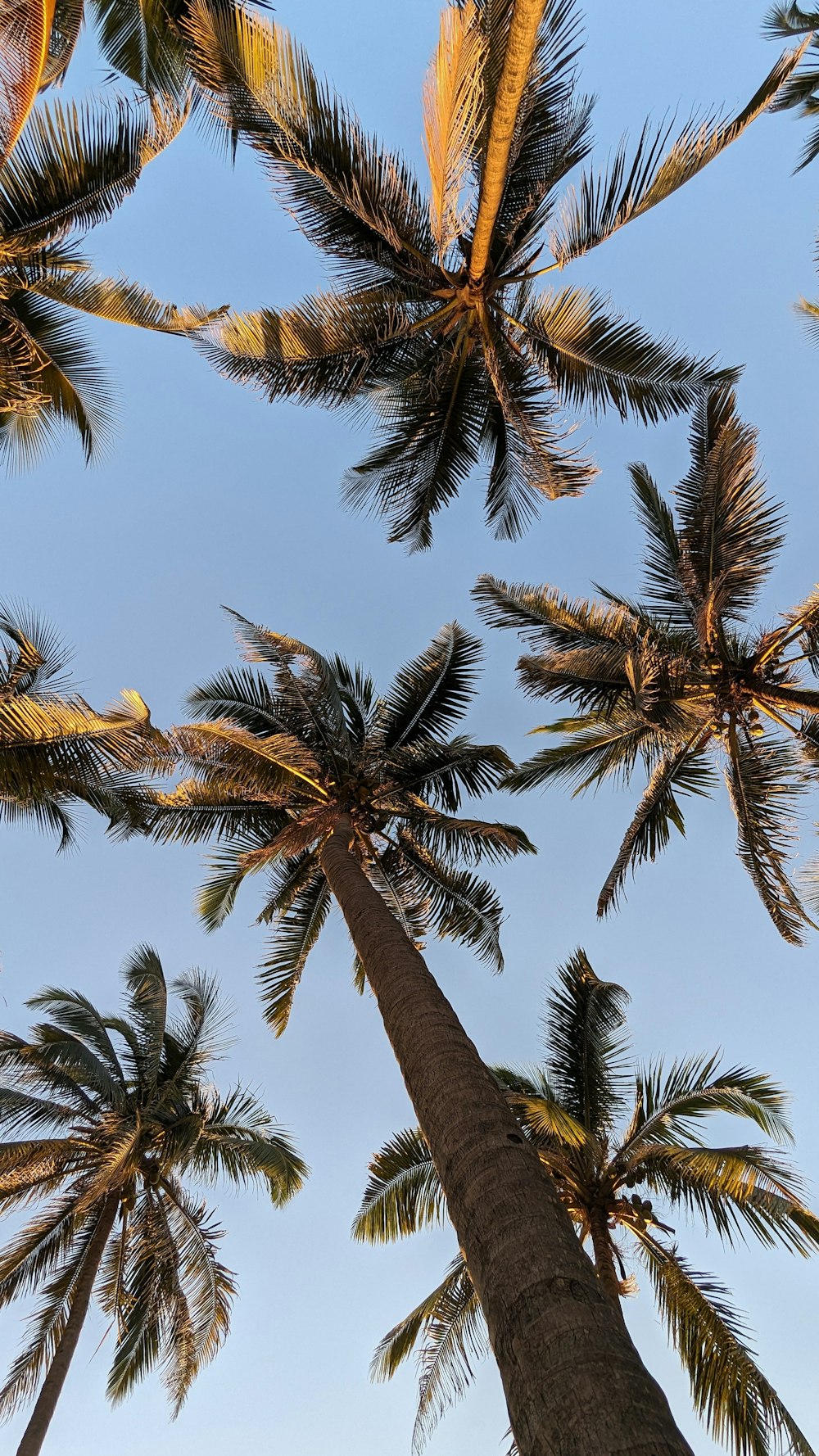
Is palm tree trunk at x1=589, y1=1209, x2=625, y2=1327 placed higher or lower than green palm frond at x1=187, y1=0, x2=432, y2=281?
lower

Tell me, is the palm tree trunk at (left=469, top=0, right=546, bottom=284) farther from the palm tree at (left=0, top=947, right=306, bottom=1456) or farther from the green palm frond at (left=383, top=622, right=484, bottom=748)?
the palm tree at (left=0, top=947, right=306, bottom=1456)

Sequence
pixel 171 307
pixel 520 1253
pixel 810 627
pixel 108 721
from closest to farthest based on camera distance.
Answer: pixel 520 1253, pixel 108 721, pixel 171 307, pixel 810 627

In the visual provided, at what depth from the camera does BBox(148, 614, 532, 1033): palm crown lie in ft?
40.1

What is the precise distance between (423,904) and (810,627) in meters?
6.80

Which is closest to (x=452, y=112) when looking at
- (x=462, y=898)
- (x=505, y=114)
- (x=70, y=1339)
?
(x=505, y=114)

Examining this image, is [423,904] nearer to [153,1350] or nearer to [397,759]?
[397,759]

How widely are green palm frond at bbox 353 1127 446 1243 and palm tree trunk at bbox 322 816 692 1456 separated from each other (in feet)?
23.7

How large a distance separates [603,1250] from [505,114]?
12.5 m

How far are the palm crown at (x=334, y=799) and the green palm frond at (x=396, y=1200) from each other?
2541mm

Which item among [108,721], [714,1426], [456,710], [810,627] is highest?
[810,627]

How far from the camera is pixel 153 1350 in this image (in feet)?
45.7

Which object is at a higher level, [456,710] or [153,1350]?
[456,710]

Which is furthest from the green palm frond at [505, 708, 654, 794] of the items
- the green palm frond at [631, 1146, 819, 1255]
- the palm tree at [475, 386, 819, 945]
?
the green palm frond at [631, 1146, 819, 1255]

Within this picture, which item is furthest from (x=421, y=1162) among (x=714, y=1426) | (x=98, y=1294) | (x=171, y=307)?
(x=171, y=307)
